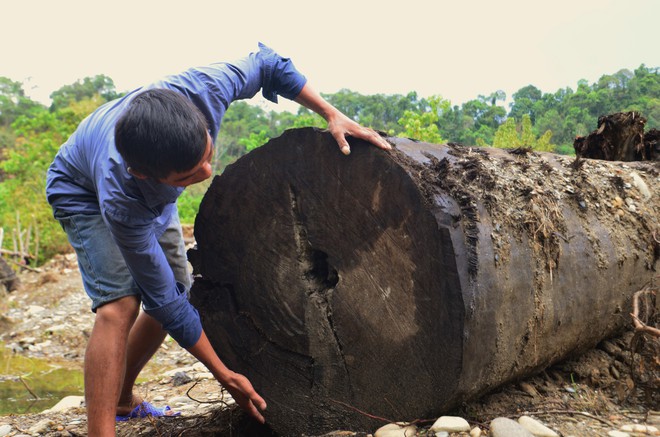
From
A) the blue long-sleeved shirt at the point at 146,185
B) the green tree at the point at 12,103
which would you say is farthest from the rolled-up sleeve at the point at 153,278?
the green tree at the point at 12,103

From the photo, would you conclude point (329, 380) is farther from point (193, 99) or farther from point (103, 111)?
point (103, 111)

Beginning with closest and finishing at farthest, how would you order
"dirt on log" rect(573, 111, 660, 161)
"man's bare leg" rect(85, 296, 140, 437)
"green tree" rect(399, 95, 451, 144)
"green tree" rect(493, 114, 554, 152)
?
"man's bare leg" rect(85, 296, 140, 437)
"dirt on log" rect(573, 111, 660, 161)
"green tree" rect(493, 114, 554, 152)
"green tree" rect(399, 95, 451, 144)

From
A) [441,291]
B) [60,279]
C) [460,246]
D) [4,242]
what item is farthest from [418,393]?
[4,242]

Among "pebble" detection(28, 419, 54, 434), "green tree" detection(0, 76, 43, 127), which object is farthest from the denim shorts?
"green tree" detection(0, 76, 43, 127)

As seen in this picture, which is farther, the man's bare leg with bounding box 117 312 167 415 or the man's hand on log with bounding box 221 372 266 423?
the man's bare leg with bounding box 117 312 167 415

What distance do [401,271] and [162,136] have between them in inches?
33.1

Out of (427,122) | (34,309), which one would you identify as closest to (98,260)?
(34,309)

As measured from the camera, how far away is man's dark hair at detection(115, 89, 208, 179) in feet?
5.57

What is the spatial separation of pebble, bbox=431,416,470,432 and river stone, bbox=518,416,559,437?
0.60 feet

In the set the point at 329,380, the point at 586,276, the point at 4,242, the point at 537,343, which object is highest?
the point at 586,276

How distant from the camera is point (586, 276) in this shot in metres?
2.30

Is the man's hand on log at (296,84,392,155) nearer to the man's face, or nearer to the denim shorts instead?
the man's face

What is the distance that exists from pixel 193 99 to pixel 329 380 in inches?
45.4

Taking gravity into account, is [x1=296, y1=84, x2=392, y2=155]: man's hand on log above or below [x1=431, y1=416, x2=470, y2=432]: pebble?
above
